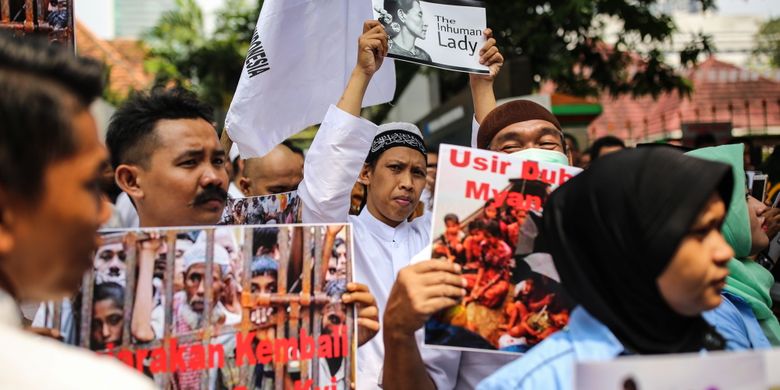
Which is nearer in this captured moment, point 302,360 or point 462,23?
point 302,360

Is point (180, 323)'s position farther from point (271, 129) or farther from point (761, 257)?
point (761, 257)

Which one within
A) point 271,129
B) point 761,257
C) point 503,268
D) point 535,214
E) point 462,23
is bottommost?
point 761,257

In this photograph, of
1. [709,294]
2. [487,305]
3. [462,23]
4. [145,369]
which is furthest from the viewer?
[462,23]

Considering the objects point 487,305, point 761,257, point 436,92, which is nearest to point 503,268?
point 487,305

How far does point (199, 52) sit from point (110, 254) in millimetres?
21108

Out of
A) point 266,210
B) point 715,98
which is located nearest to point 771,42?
point 715,98

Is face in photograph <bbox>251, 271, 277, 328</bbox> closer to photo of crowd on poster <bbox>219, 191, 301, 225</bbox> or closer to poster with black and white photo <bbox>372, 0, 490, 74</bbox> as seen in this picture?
photo of crowd on poster <bbox>219, 191, 301, 225</bbox>

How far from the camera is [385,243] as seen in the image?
135 inches

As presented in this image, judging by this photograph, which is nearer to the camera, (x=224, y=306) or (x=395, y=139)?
(x=224, y=306)

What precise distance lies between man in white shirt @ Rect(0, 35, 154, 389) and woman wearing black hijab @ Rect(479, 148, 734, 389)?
0.93m

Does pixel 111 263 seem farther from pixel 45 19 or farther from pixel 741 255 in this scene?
pixel 741 255

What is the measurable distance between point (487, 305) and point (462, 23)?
1.75 metres

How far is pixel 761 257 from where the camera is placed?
3963 millimetres

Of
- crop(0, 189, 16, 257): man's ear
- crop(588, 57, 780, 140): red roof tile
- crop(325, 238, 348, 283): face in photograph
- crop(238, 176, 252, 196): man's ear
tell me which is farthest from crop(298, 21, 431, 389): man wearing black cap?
crop(588, 57, 780, 140): red roof tile
